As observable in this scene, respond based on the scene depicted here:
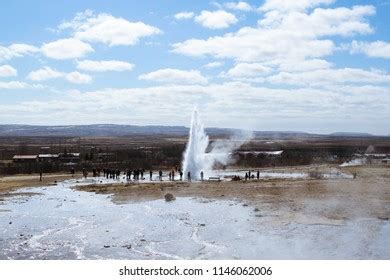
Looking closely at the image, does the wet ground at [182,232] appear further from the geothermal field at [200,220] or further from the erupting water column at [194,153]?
the erupting water column at [194,153]

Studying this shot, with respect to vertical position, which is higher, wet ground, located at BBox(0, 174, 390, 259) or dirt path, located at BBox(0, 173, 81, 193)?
wet ground, located at BBox(0, 174, 390, 259)

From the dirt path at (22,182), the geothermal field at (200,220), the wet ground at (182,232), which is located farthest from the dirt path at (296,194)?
the dirt path at (22,182)

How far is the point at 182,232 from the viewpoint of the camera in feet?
53.1

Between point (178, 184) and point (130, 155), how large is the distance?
105ft

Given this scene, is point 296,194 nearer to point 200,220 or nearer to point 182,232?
point 200,220

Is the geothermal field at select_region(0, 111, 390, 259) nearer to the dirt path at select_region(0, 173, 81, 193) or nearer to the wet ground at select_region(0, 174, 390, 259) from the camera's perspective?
the wet ground at select_region(0, 174, 390, 259)

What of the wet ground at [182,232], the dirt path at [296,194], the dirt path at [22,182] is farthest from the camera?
the dirt path at [22,182]

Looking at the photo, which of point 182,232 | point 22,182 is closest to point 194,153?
point 22,182

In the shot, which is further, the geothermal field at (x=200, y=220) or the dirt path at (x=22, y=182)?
the dirt path at (x=22, y=182)

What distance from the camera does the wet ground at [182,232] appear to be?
1339cm

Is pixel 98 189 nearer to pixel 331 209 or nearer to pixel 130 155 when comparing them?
pixel 331 209

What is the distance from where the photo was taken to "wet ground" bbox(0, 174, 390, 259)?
13.4m

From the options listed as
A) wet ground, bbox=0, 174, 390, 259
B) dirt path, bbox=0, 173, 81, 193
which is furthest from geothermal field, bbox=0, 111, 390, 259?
dirt path, bbox=0, 173, 81, 193

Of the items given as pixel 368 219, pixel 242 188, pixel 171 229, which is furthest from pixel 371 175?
pixel 171 229
